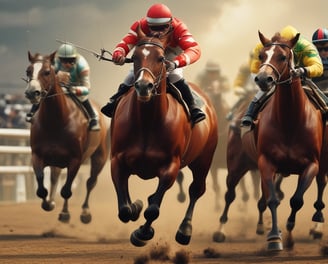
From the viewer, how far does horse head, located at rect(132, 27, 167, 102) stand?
9273 millimetres

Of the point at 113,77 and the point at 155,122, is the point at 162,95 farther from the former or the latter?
the point at 113,77

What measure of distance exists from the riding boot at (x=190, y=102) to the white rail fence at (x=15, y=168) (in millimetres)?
8376

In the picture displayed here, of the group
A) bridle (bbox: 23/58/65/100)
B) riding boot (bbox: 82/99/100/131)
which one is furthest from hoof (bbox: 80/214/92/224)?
bridle (bbox: 23/58/65/100)

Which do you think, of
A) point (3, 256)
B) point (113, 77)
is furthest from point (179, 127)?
point (113, 77)

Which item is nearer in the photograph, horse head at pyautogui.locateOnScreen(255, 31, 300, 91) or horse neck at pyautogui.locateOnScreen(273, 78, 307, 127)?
horse head at pyautogui.locateOnScreen(255, 31, 300, 91)

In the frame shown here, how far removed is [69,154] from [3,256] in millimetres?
3509

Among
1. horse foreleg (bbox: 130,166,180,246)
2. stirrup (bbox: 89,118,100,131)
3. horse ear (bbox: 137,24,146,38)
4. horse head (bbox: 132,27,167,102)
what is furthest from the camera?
stirrup (bbox: 89,118,100,131)

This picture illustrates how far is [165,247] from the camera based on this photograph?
10383 millimetres

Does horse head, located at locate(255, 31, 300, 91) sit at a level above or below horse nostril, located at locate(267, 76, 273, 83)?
A: above

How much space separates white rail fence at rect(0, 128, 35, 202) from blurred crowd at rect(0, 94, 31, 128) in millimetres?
2749

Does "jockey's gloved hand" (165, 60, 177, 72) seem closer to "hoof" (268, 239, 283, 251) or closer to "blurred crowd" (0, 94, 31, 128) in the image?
"hoof" (268, 239, 283, 251)

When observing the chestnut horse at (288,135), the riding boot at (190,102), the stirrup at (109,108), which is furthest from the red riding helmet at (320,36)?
the stirrup at (109,108)

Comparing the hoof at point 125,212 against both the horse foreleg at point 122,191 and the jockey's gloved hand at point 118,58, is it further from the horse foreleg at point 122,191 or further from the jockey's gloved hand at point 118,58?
the jockey's gloved hand at point 118,58

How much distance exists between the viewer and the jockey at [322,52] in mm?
12812
